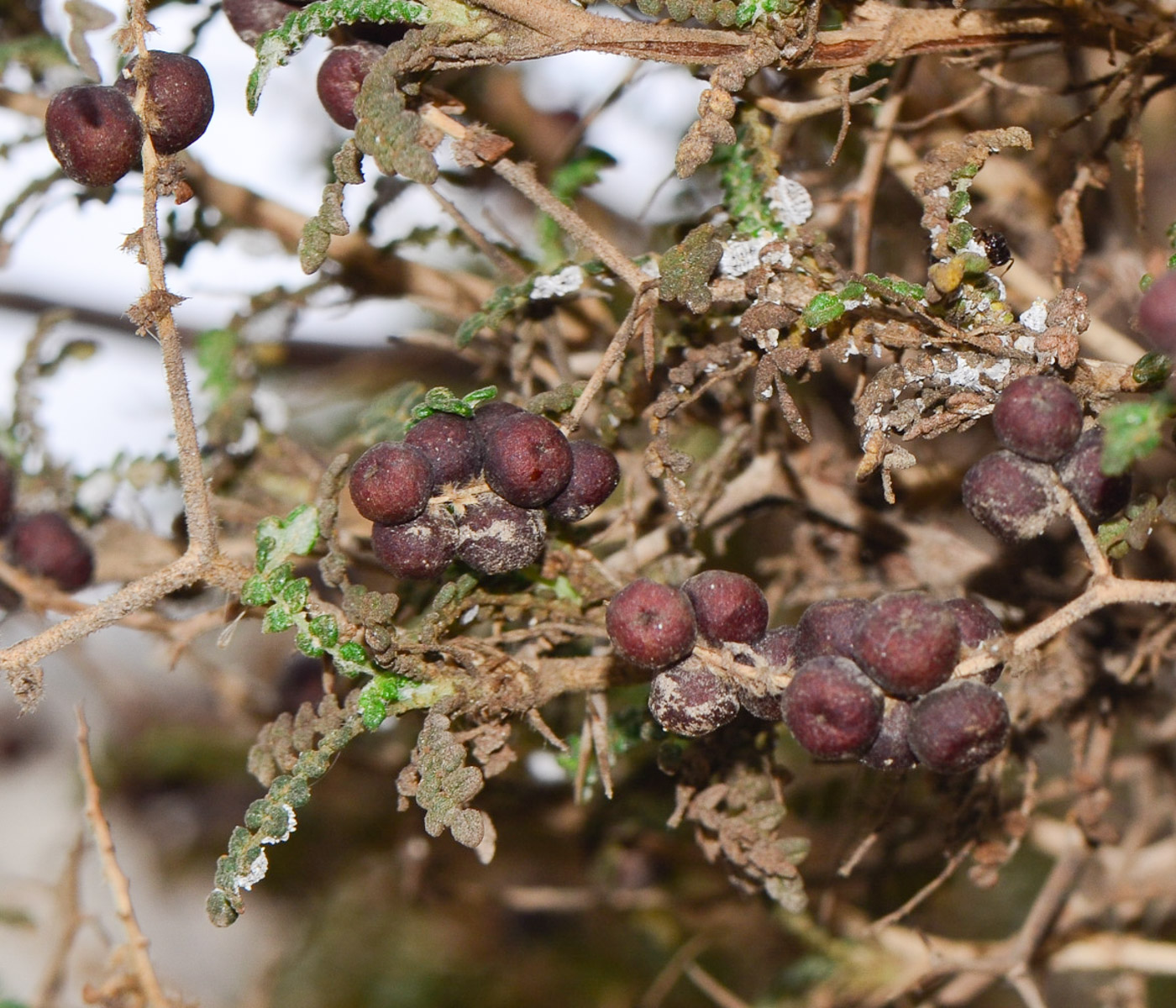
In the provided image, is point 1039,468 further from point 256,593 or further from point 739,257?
point 256,593

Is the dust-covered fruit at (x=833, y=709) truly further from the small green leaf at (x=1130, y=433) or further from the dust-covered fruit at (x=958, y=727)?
the small green leaf at (x=1130, y=433)

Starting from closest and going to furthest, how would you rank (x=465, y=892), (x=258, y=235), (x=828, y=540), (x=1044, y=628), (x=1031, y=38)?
(x=1044, y=628)
(x=1031, y=38)
(x=828, y=540)
(x=258, y=235)
(x=465, y=892)

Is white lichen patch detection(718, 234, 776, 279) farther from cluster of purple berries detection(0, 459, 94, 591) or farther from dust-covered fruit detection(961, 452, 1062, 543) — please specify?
cluster of purple berries detection(0, 459, 94, 591)

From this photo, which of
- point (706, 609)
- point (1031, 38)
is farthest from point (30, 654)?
point (1031, 38)

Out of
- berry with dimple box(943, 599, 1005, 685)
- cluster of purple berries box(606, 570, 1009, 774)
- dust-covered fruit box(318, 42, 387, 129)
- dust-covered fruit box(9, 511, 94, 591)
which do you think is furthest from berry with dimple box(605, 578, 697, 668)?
dust-covered fruit box(9, 511, 94, 591)

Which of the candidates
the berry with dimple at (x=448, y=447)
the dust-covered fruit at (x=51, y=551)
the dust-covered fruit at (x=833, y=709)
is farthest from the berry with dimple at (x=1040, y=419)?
the dust-covered fruit at (x=51, y=551)

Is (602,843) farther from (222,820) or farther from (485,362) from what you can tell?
(222,820)

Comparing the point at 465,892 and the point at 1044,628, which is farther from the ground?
the point at 1044,628
